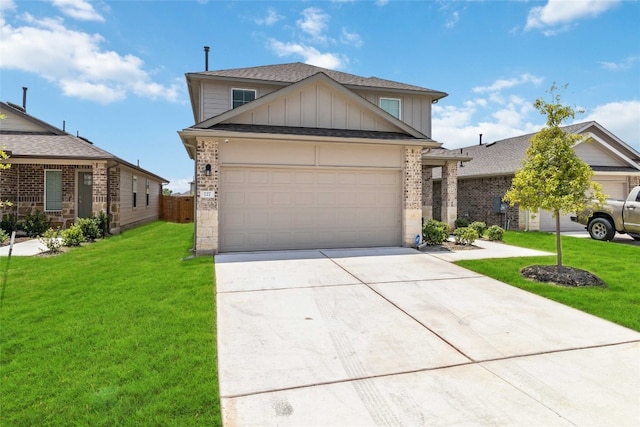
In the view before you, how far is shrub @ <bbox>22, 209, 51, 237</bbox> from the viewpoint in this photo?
45.3ft

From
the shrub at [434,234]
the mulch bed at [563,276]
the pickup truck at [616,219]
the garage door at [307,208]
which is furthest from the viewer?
the pickup truck at [616,219]

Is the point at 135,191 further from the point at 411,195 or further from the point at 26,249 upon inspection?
the point at 411,195

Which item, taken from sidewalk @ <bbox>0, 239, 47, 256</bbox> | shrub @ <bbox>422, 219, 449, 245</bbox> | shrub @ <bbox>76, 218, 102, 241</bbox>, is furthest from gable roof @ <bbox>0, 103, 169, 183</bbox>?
shrub @ <bbox>422, 219, 449, 245</bbox>

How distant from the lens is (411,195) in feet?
35.9

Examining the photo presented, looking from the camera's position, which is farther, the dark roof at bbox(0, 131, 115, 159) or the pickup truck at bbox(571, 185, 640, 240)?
the dark roof at bbox(0, 131, 115, 159)

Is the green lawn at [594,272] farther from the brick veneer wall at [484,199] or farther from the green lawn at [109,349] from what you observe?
the green lawn at [109,349]

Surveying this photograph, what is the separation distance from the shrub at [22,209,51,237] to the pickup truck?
20387mm

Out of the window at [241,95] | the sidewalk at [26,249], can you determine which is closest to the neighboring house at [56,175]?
the sidewalk at [26,249]

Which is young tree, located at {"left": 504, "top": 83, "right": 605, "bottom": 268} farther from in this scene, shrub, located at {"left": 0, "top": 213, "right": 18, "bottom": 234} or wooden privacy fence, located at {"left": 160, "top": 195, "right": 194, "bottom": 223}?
wooden privacy fence, located at {"left": 160, "top": 195, "right": 194, "bottom": 223}

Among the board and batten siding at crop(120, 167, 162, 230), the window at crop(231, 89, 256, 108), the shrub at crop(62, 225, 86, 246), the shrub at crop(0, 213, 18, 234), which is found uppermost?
the window at crop(231, 89, 256, 108)

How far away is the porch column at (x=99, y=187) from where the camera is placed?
44.9 feet

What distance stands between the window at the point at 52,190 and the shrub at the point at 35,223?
0.50 m

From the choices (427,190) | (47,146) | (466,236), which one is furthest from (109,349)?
(427,190)

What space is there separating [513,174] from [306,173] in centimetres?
1171
